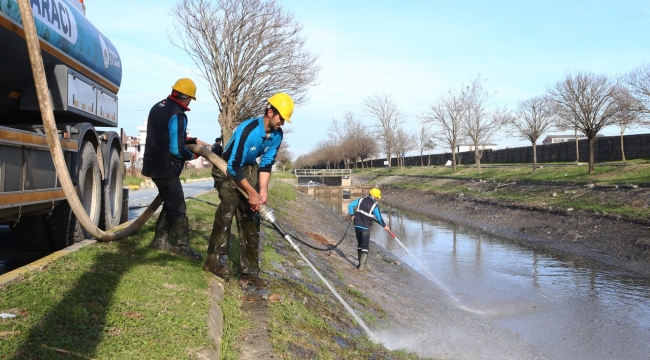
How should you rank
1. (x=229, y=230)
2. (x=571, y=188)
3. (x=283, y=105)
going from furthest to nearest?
(x=571, y=188)
(x=229, y=230)
(x=283, y=105)

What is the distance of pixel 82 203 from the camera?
837cm

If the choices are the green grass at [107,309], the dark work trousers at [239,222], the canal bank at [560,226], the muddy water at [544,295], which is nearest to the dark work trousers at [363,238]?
the muddy water at [544,295]

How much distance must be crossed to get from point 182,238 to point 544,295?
390 inches

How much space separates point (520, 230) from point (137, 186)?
17426 millimetres

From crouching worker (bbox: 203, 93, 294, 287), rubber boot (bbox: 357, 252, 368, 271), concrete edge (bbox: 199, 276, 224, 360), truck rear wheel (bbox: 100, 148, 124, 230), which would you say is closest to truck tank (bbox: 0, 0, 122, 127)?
truck rear wheel (bbox: 100, 148, 124, 230)

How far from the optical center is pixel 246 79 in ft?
78.6

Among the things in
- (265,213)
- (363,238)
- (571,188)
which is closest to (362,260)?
(363,238)

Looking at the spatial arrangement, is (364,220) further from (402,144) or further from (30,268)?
(402,144)

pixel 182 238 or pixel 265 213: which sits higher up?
pixel 265 213

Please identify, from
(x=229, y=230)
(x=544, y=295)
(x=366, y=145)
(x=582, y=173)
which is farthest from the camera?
(x=366, y=145)

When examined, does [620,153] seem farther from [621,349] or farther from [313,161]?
[313,161]

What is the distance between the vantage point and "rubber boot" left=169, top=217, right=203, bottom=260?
7.55 metres

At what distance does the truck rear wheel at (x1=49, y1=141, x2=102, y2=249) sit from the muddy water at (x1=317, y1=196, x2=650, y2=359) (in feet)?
20.8

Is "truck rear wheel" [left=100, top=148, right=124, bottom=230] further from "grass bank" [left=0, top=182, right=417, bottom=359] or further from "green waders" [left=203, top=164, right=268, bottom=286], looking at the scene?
"green waders" [left=203, top=164, right=268, bottom=286]
